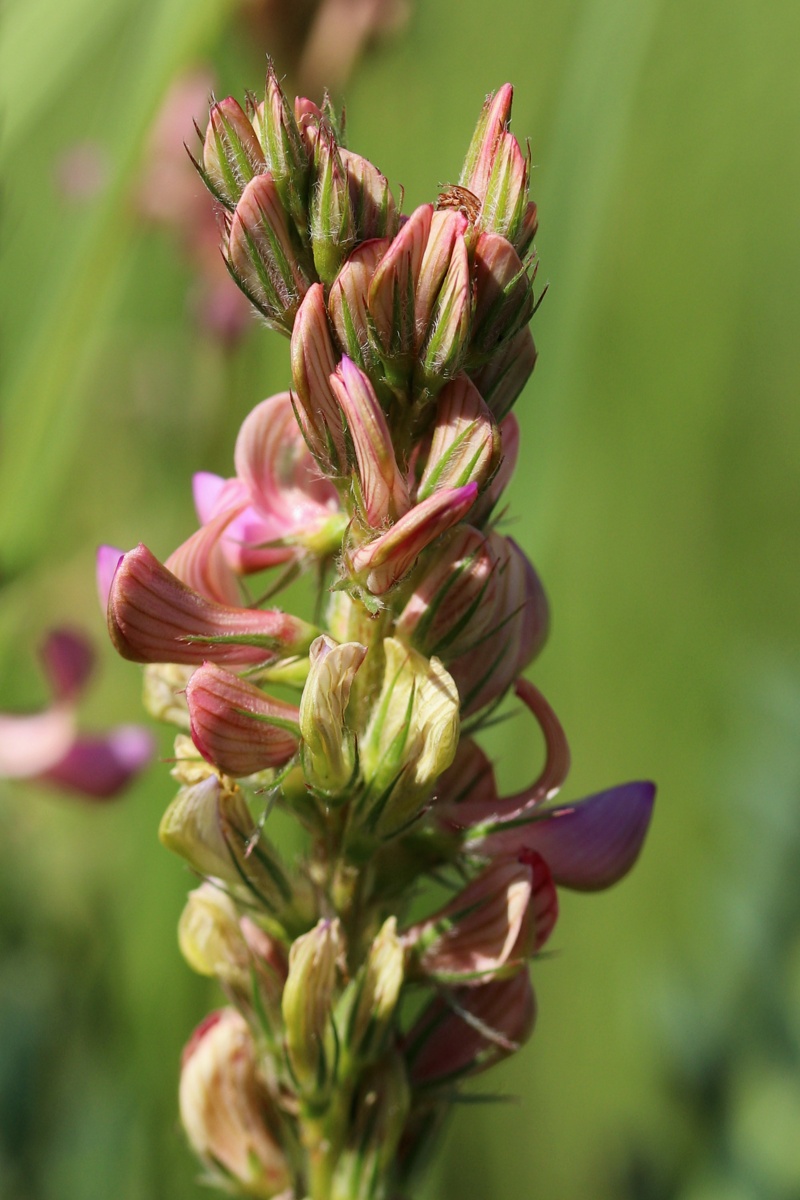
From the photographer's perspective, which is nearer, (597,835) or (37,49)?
(597,835)

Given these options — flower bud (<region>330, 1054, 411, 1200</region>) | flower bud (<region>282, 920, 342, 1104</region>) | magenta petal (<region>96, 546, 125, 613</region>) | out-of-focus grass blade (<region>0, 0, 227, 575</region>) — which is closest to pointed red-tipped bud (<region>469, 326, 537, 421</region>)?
magenta petal (<region>96, 546, 125, 613</region>)

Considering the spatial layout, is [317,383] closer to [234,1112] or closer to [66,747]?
[234,1112]

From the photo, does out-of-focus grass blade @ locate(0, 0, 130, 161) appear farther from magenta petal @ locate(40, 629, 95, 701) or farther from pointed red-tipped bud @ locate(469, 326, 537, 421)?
pointed red-tipped bud @ locate(469, 326, 537, 421)

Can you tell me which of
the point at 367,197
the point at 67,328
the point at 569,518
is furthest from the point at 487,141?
the point at 569,518

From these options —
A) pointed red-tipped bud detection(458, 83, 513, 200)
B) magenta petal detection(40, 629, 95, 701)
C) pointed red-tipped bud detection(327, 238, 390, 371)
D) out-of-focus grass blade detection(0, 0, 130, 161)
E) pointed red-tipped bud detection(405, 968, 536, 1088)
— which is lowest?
pointed red-tipped bud detection(405, 968, 536, 1088)

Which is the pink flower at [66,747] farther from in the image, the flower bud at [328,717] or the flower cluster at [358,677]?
the flower bud at [328,717]

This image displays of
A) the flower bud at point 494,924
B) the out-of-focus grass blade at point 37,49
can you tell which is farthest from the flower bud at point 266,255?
the out-of-focus grass blade at point 37,49
